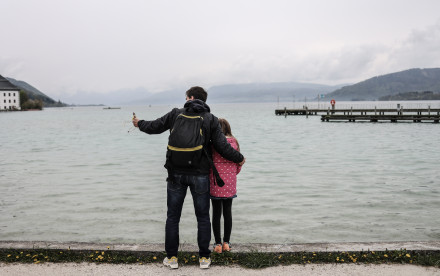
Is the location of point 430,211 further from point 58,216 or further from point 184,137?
point 58,216

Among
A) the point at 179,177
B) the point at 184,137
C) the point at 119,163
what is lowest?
the point at 119,163

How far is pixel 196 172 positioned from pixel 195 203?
1.48ft

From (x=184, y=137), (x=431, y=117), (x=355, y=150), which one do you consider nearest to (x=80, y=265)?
(x=184, y=137)

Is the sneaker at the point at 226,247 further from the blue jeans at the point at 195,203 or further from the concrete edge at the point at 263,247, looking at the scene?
the blue jeans at the point at 195,203

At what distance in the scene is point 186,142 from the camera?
488 cm

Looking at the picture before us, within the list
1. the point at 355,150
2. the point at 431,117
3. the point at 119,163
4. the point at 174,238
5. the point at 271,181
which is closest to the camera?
the point at 174,238

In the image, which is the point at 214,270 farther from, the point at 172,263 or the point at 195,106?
the point at 195,106

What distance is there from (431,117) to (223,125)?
60076 millimetres

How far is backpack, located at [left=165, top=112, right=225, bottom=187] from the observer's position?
16.0ft

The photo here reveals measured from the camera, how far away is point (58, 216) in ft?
34.3

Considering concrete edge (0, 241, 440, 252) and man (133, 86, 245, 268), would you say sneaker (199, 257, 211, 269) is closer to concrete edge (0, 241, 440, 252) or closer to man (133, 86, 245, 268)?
man (133, 86, 245, 268)

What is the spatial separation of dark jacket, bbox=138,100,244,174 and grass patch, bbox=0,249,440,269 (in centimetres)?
122

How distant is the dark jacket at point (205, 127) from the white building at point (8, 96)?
652 ft

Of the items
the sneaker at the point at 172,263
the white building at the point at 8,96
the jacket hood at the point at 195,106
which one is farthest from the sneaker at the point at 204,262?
the white building at the point at 8,96
